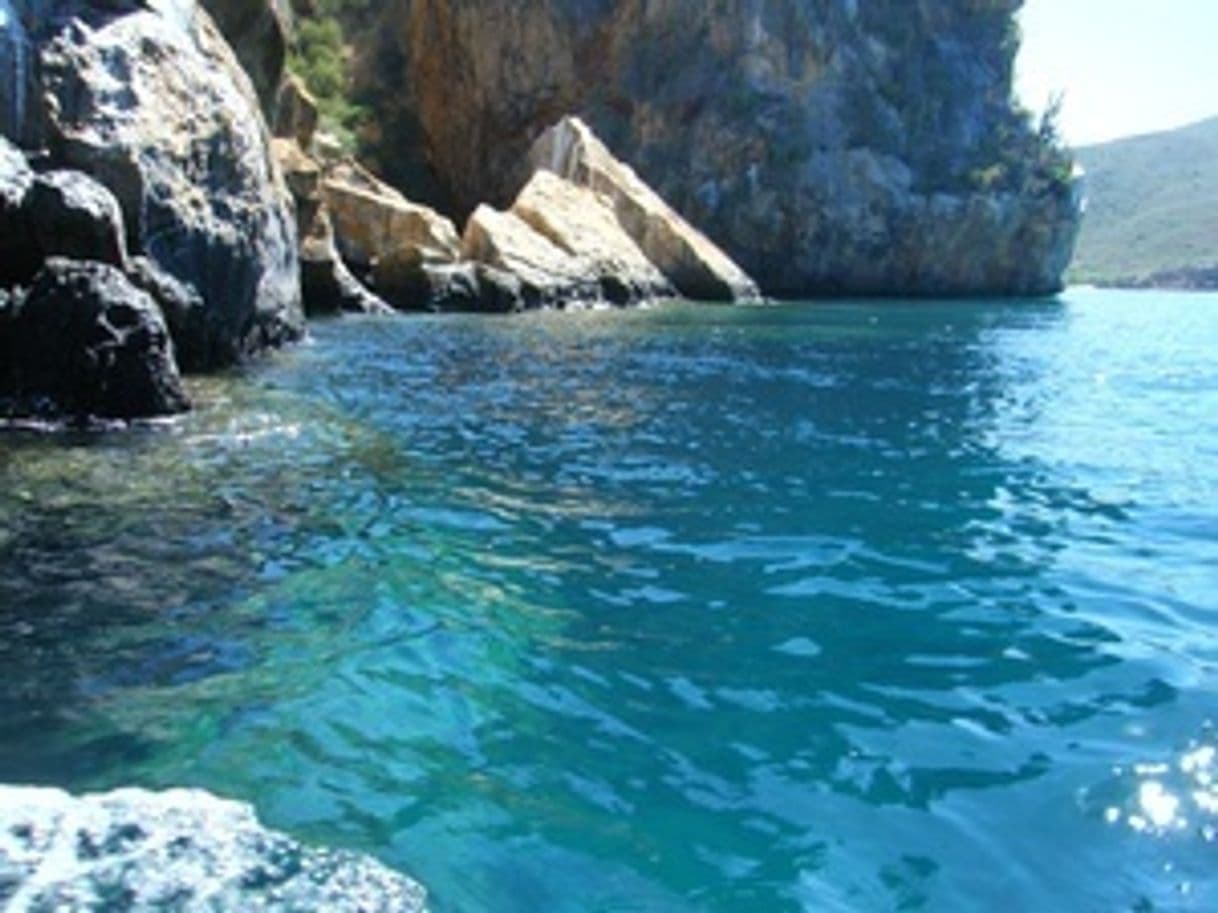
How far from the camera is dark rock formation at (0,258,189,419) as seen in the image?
592 inches

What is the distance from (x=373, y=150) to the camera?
230ft

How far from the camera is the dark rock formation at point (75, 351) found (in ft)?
49.3

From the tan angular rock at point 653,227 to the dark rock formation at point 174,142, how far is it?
94.9 ft

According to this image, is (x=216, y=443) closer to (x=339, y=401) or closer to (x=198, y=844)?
(x=339, y=401)

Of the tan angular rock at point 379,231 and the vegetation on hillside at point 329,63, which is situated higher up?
the vegetation on hillside at point 329,63

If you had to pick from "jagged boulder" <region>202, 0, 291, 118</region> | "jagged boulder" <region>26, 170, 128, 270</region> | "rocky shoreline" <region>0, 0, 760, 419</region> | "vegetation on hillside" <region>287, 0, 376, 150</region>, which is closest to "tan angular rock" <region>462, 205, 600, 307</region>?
"rocky shoreline" <region>0, 0, 760, 419</region>

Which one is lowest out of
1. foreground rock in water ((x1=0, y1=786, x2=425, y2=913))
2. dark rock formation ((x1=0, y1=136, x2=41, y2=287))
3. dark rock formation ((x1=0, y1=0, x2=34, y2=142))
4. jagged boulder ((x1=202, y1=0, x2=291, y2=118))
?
foreground rock in water ((x1=0, y1=786, x2=425, y2=913))

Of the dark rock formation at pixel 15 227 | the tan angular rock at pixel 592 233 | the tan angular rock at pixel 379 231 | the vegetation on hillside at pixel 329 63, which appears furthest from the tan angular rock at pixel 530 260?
the dark rock formation at pixel 15 227

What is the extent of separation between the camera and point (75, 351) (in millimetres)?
15133

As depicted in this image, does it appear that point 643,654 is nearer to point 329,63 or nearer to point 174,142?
point 174,142

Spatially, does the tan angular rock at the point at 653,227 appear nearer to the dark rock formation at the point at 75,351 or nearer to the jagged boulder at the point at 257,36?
the jagged boulder at the point at 257,36

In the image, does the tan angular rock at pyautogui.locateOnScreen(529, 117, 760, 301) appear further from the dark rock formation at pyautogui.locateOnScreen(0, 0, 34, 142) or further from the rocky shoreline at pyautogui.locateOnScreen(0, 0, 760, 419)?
the dark rock formation at pyautogui.locateOnScreen(0, 0, 34, 142)

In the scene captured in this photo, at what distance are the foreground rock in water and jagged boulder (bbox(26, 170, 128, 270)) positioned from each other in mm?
12921

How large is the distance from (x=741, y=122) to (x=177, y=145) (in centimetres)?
5548
